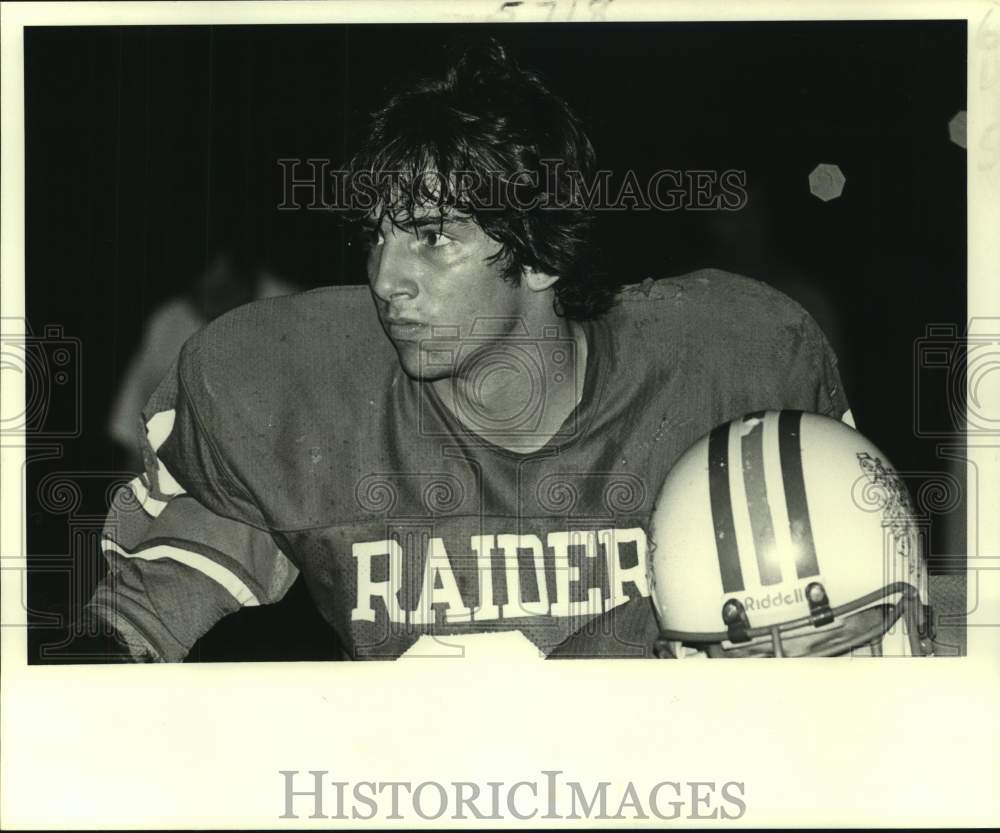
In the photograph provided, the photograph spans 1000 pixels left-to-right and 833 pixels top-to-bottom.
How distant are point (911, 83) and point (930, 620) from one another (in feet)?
4.42

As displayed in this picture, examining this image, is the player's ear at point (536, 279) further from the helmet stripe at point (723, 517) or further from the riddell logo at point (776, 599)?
the riddell logo at point (776, 599)

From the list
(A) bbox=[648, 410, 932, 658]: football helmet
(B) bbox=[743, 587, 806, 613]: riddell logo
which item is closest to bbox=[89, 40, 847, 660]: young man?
(A) bbox=[648, 410, 932, 658]: football helmet

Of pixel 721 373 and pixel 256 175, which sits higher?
pixel 256 175

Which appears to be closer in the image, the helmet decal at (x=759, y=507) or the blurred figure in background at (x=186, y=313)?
the helmet decal at (x=759, y=507)

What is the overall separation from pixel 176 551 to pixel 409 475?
2.03 feet

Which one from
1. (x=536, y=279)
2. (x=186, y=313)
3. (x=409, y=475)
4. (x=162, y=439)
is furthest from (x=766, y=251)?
(x=162, y=439)

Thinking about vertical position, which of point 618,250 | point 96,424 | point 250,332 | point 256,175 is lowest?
point 96,424

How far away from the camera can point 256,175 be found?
10.2ft

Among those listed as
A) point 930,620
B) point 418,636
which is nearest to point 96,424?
point 418,636

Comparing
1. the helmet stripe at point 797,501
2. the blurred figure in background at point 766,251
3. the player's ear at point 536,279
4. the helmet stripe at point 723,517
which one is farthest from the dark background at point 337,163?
the helmet stripe at point 723,517

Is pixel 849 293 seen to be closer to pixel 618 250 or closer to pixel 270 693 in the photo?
pixel 618 250

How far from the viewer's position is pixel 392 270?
3.05 m

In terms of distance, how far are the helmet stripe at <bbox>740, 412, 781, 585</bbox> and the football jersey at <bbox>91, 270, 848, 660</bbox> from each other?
17 centimetres

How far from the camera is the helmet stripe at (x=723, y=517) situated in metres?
2.87
